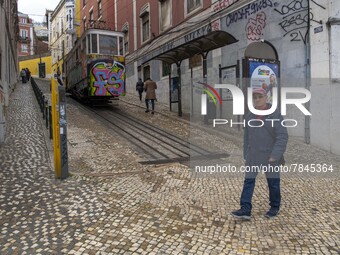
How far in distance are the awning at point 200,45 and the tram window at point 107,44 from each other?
263 cm

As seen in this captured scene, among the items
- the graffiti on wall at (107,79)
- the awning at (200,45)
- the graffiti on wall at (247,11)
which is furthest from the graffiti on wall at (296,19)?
the graffiti on wall at (107,79)

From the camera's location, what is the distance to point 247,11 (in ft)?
37.9

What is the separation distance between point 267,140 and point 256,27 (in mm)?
7944

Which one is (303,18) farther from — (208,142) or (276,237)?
(276,237)

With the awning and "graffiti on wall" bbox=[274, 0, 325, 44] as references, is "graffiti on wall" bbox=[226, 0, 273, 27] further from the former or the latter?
the awning

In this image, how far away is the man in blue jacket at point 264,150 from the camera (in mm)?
3974

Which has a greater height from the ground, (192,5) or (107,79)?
(192,5)

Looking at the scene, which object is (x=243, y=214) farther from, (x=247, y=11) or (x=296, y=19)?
(x=247, y=11)

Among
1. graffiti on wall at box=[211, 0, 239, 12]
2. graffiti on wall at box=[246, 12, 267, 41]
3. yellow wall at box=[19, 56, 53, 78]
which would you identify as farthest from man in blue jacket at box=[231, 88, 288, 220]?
yellow wall at box=[19, 56, 53, 78]

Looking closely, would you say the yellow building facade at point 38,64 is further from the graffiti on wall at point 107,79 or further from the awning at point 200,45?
the awning at point 200,45

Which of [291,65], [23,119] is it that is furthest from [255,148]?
[23,119]

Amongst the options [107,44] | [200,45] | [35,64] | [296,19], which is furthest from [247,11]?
[35,64]

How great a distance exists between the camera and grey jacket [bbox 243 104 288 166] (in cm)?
396

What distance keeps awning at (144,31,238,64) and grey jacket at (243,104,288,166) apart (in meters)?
6.46
